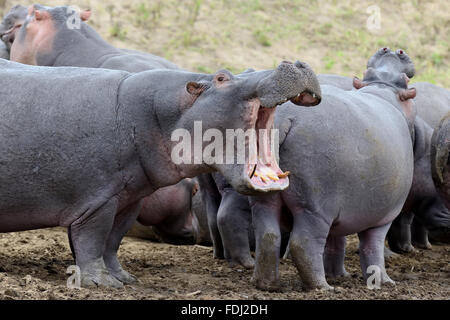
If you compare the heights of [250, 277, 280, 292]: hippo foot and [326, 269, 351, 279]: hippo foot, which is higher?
[250, 277, 280, 292]: hippo foot

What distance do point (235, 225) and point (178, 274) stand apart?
0.53 m

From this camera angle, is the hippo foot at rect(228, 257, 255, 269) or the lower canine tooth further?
the hippo foot at rect(228, 257, 255, 269)

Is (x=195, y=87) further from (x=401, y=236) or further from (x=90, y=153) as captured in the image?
(x=401, y=236)

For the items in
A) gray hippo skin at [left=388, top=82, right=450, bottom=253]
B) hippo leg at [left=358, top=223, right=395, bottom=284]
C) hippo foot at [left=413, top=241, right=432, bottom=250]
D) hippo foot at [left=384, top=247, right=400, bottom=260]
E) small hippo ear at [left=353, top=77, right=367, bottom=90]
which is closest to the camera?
hippo leg at [left=358, top=223, right=395, bottom=284]

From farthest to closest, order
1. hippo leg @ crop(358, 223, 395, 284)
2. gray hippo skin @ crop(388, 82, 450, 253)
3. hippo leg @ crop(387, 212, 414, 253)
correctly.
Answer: hippo leg @ crop(387, 212, 414, 253)
gray hippo skin @ crop(388, 82, 450, 253)
hippo leg @ crop(358, 223, 395, 284)

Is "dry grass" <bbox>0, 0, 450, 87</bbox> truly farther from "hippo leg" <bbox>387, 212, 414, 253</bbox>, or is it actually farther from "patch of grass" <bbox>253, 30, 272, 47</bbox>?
"hippo leg" <bbox>387, 212, 414, 253</bbox>

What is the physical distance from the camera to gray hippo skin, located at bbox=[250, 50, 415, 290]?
5328 millimetres

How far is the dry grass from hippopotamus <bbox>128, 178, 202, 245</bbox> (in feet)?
18.7

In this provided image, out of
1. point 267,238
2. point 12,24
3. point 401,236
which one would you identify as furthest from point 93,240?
point 12,24

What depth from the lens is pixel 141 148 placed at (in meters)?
5.25

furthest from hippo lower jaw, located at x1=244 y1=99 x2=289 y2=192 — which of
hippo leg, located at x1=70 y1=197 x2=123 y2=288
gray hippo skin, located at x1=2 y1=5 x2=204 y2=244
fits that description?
gray hippo skin, located at x1=2 y1=5 x2=204 y2=244

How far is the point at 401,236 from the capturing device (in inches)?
309
